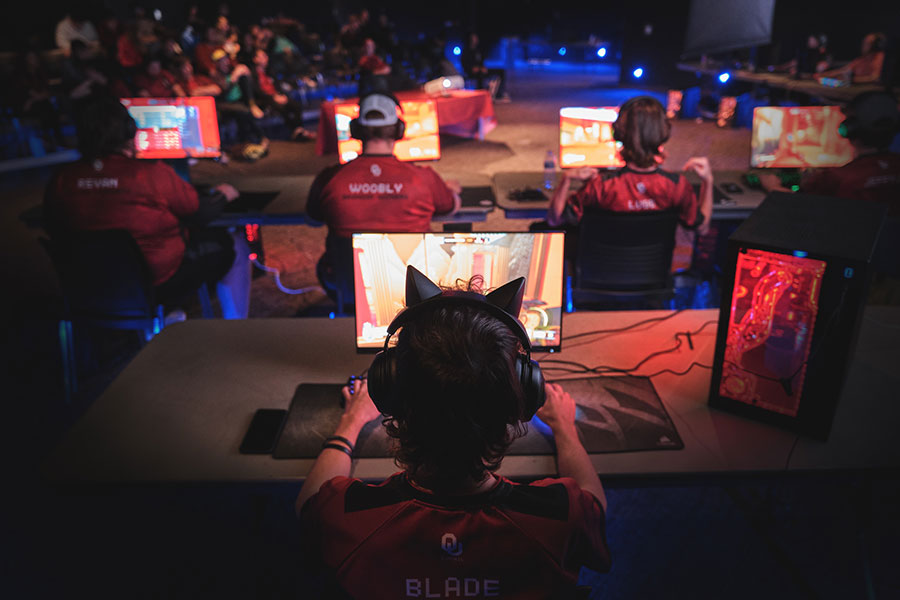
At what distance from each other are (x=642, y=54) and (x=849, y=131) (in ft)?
40.1

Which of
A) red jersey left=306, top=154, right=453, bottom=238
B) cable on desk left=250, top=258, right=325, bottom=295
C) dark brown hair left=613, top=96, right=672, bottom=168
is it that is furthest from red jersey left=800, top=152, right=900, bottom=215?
cable on desk left=250, top=258, right=325, bottom=295

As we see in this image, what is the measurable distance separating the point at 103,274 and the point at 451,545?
2.18 m

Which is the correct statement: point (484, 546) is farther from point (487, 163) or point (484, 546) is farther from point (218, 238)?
point (487, 163)

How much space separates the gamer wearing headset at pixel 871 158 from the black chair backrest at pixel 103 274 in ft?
10.9

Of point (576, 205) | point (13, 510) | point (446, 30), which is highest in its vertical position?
point (446, 30)

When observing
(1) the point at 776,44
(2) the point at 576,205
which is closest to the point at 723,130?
(1) the point at 776,44

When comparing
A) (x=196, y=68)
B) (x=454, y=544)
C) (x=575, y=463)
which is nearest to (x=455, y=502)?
(x=454, y=544)

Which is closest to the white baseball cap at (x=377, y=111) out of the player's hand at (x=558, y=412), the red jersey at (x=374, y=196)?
Result: the red jersey at (x=374, y=196)

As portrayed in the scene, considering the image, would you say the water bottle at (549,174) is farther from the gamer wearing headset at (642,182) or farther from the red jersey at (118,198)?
the red jersey at (118,198)

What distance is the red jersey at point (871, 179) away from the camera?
9.82 feet

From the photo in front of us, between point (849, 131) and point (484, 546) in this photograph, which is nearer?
point (484, 546)

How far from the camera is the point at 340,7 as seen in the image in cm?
1662

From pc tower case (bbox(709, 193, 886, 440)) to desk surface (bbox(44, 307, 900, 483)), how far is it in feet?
0.28

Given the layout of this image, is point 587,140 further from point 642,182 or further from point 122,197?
point 122,197
